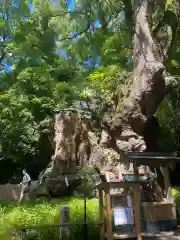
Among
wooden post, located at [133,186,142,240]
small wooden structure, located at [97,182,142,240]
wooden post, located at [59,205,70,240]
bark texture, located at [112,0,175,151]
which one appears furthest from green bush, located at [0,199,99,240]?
bark texture, located at [112,0,175,151]

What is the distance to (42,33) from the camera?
2184cm

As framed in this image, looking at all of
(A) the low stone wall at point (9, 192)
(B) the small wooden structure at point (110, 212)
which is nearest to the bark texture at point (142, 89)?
(B) the small wooden structure at point (110, 212)

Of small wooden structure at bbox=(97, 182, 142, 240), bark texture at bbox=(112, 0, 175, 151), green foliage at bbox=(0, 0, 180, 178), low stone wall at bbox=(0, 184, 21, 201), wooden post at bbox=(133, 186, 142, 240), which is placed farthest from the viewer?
low stone wall at bbox=(0, 184, 21, 201)

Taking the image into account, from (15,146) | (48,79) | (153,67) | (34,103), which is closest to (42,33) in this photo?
(48,79)

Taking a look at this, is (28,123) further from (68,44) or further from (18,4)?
(18,4)


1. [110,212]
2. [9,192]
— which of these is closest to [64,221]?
[110,212]

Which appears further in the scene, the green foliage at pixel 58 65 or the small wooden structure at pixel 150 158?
the green foliage at pixel 58 65

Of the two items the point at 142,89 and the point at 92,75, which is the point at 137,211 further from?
the point at 92,75

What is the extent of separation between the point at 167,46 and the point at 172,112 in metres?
6.28

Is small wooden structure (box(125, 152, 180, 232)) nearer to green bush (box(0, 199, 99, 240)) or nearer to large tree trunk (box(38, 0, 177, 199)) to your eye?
large tree trunk (box(38, 0, 177, 199))

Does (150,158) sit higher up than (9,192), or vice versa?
(9,192)

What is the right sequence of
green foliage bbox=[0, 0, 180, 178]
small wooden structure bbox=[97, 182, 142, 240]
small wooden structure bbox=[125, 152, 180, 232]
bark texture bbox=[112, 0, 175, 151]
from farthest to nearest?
green foliage bbox=[0, 0, 180, 178] < bark texture bbox=[112, 0, 175, 151] < small wooden structure bbox=[125, 152, 180, 232] < small wooden structure bbox=[97, 182, 142, 240]

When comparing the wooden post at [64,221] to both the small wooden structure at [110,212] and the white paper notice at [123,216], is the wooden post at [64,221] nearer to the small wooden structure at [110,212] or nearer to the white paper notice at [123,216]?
the small wooden structure at [110,212]

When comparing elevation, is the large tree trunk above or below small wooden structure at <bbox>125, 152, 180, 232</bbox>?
above
